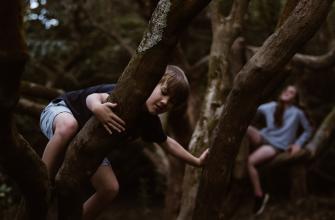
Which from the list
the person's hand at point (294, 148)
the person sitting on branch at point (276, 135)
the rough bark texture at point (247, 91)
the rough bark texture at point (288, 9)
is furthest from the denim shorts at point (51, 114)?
the person's hand at point (294, 148)

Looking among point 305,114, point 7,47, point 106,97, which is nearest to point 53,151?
point 106,97

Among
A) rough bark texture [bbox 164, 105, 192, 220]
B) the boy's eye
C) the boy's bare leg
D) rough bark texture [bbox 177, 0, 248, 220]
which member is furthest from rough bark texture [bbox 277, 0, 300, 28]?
rough bark texture [bbox 164, 105, 192, 220]

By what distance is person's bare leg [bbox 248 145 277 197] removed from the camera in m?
6.63

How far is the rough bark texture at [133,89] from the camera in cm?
225

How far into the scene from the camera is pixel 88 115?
2.86 metres

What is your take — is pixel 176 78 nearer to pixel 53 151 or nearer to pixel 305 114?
pixel 53 151

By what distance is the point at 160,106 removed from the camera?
9.17 ft

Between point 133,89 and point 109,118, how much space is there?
0.16 meters

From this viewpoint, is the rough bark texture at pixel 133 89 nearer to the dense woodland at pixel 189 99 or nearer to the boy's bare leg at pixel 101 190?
the dense woodland at pixel 189 99

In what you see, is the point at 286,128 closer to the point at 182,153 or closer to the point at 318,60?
the point at 318,60

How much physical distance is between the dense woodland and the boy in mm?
260

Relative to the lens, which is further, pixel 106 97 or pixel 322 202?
pixel 322 202

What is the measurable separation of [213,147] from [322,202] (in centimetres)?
622

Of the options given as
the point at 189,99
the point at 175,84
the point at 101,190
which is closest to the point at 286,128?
the point at 189,99
